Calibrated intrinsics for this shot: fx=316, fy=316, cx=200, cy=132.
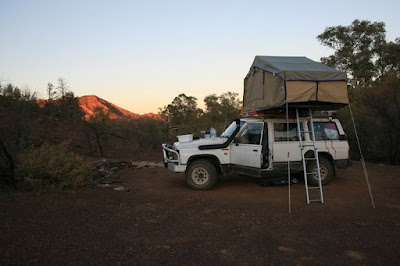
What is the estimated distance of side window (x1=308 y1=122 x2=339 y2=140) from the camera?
28.1 feet

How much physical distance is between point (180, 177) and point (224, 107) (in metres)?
19.3

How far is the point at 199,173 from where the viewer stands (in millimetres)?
8195

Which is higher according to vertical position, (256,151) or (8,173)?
(256,151)

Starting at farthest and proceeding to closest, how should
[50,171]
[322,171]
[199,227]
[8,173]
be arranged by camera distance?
[322,171], [8,173], [50,171], [199,227]

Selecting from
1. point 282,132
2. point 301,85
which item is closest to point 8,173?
point 282,132

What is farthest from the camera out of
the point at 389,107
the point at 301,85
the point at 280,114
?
the point at 389,107

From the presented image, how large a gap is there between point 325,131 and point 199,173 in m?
3.64

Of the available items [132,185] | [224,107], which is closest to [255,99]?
[132,185]

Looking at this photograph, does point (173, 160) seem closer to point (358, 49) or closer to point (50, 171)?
point (50, 171)

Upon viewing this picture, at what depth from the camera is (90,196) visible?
7.11 m

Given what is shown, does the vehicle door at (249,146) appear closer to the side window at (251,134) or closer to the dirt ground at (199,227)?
the side window at (251,134)

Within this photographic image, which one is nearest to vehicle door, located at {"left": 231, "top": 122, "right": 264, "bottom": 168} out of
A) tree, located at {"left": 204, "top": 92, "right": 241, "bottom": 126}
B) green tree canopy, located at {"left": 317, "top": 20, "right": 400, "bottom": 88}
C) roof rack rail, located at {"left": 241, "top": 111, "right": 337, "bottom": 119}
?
roof rack rail, located at {"left": 241, "top": 111, "right": 337, "bottom": 119}

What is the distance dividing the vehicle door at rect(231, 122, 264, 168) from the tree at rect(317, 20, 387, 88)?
24.2 metres

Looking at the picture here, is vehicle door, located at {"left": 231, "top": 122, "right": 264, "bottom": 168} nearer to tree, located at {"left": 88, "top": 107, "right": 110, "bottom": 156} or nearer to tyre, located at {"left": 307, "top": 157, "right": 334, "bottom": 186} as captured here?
tyre, located at {"left": 307, "top": 157, "right": 334, "bottom": 186}
